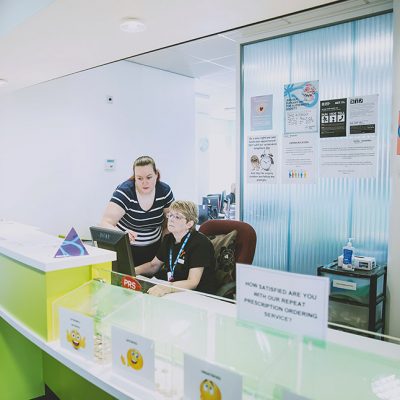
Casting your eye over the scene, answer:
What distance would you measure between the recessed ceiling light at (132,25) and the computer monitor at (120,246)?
1.04 metres

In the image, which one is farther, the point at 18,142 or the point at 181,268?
the point at 18,142

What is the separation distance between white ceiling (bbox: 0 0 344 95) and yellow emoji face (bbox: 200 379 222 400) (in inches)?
59.4

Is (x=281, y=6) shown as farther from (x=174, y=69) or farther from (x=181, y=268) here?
(x=174, y=69)

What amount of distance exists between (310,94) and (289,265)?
166cm

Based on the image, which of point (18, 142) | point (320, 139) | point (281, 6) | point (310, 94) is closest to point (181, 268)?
point (281, 6)

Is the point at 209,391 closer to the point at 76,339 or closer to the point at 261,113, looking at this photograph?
the point at 76,339

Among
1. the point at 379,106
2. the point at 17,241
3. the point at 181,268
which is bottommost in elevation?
the point at 181,268

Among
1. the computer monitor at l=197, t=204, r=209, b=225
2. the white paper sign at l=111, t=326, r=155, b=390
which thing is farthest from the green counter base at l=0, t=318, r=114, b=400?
the computer monitor at l=197, t=204, r=209, b=225

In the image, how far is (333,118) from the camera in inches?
139

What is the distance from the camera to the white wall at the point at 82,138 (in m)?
4.13

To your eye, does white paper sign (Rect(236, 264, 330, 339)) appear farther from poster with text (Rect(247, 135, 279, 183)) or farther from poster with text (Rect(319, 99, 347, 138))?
poster with text (Rect(247, 135, 279, 183))

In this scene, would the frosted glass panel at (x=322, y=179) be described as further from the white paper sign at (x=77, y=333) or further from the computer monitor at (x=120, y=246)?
the white paper sign at (x=77, y=333)

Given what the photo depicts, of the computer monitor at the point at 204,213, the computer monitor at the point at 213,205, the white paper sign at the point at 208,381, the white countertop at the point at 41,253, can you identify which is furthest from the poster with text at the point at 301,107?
the computer monitor at the point at 213,205

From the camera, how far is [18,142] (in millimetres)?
4113
